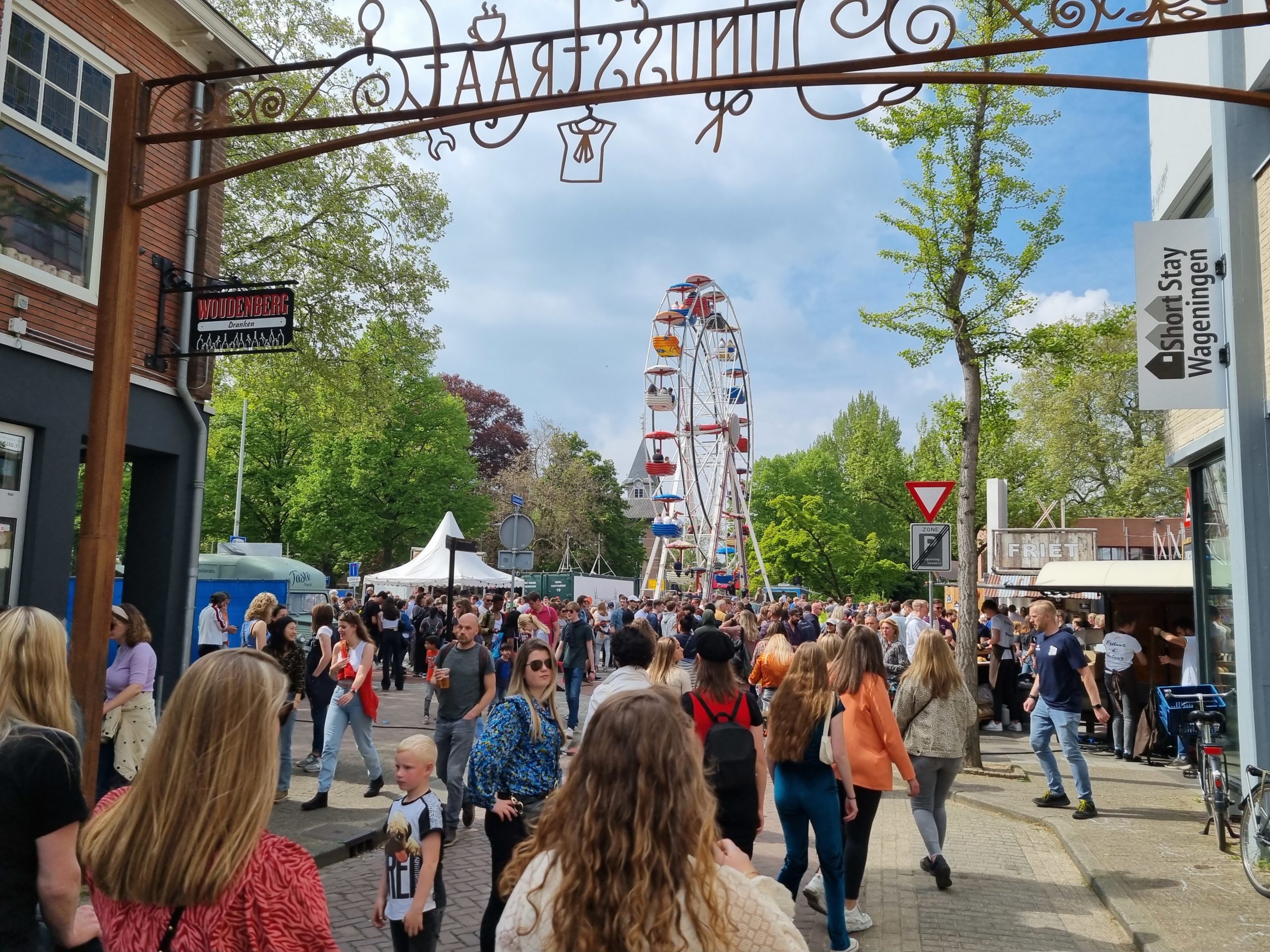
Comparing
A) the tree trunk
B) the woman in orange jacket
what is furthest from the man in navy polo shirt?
the woman in orange jacket

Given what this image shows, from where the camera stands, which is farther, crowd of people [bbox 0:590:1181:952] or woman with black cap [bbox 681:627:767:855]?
woman with black cap [bbox 681:627:767:855]

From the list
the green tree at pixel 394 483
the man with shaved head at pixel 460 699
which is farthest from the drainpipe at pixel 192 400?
the green tree at pixel 394 483

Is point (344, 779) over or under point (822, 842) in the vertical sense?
under

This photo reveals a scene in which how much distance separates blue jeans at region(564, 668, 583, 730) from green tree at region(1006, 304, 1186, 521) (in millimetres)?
27937

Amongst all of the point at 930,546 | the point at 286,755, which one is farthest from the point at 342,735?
the point at 930,546

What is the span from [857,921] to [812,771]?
46.9 inches

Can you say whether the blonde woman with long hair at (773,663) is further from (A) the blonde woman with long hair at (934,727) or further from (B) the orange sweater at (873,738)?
(B) the orange sweater at (873,738)

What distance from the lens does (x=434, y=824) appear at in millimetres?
4293

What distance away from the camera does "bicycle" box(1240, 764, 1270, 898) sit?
6656 millimetres

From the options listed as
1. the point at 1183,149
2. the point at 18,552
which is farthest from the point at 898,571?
the point at 18,552

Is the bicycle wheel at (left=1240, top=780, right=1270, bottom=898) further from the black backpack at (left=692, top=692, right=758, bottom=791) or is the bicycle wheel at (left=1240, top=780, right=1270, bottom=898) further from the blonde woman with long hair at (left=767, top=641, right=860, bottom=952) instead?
the black backpack at (left=692, top=692, right=758, bottom=791)

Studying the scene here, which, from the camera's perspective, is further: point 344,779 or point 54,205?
point 344,779

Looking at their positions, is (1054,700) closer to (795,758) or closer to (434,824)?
(795,758)

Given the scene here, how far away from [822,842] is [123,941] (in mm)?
3859
